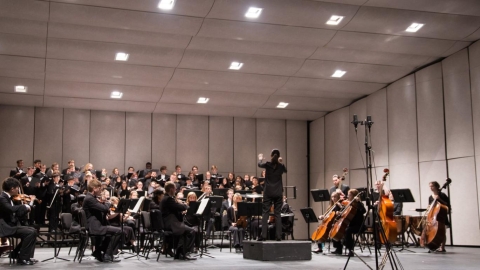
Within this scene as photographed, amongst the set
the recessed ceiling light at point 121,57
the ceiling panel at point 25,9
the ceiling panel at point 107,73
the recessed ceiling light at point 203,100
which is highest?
the ceiling panel at point 25,9

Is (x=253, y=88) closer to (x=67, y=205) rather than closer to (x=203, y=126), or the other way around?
(x=203, y=126)

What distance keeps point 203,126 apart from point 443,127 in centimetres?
926

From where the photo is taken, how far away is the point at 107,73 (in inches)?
566

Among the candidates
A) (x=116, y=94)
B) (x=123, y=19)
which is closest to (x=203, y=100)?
(x=116, y=94)

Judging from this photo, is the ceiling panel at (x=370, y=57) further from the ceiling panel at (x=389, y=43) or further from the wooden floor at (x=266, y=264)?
the wooden floor at (x=266, y=264)

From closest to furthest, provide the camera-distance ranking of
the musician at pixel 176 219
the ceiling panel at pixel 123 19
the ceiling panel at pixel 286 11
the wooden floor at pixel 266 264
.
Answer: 1. the wooden floor at pixel 266 264
2. the musician at pixel 176 219
3. the ceiling panel at pixel 286 11
4. the ceiling panel at pixel 123 19

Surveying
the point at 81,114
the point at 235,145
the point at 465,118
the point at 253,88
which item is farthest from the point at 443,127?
the point at 81,114

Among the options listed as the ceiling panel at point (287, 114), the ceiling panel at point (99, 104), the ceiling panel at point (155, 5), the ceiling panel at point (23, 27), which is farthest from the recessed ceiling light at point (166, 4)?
the ceiling panel at point (287, 114)

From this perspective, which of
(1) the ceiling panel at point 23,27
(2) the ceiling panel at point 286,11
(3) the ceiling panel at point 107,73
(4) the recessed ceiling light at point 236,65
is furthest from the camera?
(4) the recessed ceiling light at point 236,65

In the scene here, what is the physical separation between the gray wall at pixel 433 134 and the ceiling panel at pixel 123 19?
5238 millimetres

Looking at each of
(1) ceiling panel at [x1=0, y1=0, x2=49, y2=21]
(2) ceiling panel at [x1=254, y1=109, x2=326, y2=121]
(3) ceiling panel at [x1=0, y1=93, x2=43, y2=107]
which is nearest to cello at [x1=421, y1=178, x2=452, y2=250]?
(1) ceiling panel at [x1=0, y1=0, x2=49, y2=21]

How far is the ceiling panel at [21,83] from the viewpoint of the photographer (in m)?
14.9

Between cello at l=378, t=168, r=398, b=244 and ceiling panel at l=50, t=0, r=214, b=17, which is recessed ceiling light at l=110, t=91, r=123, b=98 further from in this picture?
cello at l=378, t=168, r=398, b=244

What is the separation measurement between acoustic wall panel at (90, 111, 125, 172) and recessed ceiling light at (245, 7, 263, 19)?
30.9 feet
